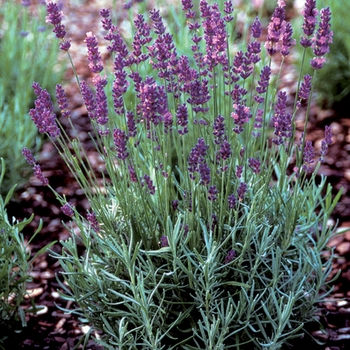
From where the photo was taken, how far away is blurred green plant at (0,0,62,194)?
3168mm

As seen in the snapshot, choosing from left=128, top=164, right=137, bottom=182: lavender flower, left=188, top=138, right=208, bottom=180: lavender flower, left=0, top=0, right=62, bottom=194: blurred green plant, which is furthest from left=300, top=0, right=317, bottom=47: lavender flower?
left=0, top=0, right=62, bottom=194: blurred green plant

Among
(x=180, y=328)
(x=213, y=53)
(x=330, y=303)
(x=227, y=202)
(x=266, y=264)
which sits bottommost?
(x=330, y=303)

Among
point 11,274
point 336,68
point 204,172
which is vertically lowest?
point 11,274

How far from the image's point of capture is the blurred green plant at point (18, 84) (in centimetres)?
317

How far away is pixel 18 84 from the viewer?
361 centimetres

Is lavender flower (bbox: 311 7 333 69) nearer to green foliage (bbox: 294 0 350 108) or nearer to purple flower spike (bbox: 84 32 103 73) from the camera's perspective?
purple flower spike (bbox: 84 32 103 73)

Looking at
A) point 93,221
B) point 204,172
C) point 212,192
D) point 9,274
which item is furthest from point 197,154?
point 9,274

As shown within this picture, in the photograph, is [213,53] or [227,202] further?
[227,202]

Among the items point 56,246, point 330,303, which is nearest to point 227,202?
point 330,303

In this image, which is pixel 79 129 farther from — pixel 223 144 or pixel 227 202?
pixel 223 144

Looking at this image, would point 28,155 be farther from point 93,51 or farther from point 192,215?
point 192,215

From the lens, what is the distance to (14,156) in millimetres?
3186

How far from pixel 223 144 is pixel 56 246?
5.11ft

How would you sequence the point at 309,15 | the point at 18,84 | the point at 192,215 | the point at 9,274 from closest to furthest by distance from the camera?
the point at 309,15
the point at 192,215
the point at 9,274
the point at 18,84
